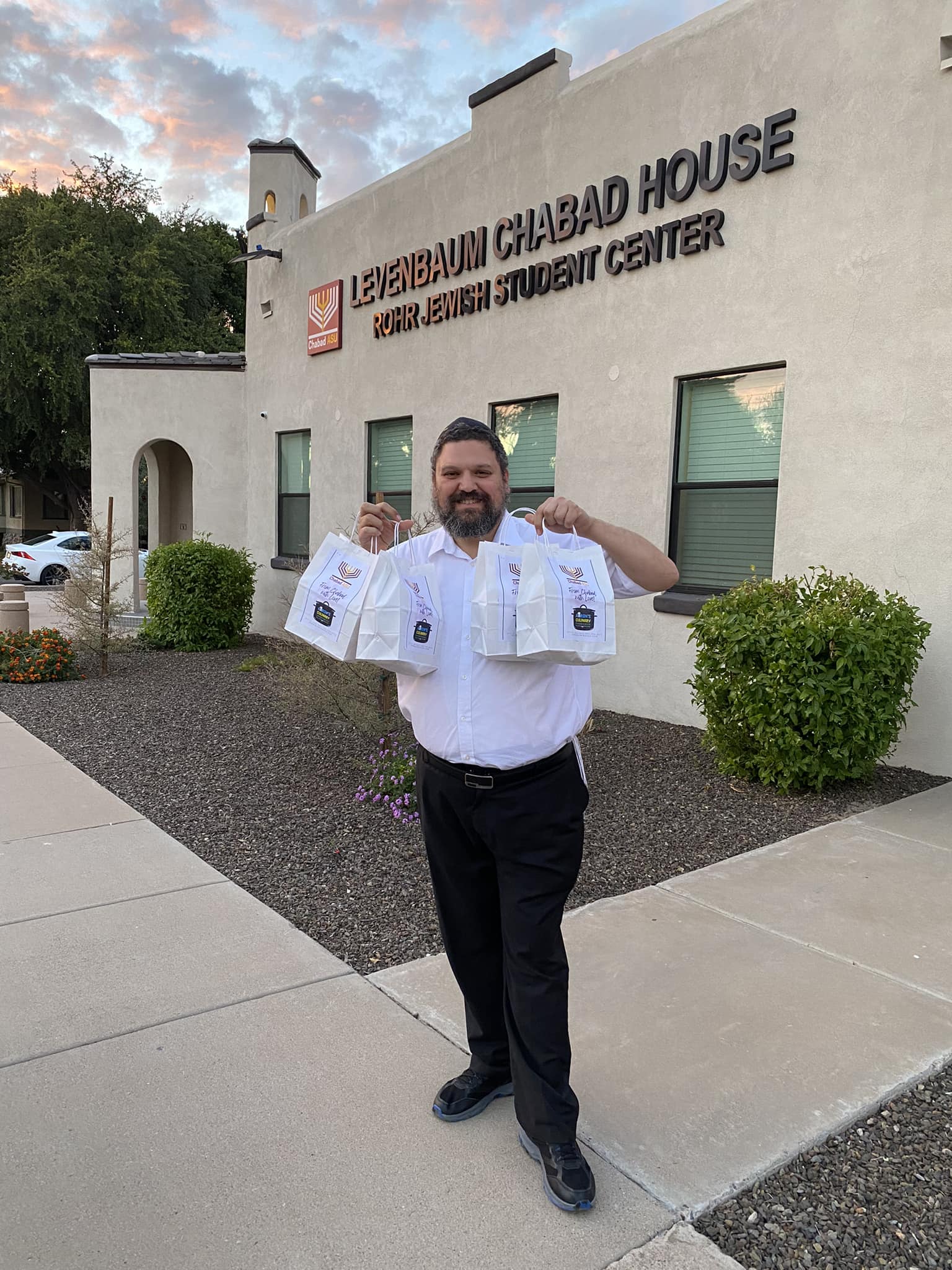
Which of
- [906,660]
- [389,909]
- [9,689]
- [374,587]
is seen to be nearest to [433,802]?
[374,587]

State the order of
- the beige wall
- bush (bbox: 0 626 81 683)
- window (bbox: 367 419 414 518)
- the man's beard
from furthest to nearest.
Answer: the beige wall → window (bbox: 367 419 414 518) → bush (bbox: 0 626 81 683) → the man's beard

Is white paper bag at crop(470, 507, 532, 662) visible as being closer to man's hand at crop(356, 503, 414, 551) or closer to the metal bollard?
man's hand at crop(356, 503, 414, 551)

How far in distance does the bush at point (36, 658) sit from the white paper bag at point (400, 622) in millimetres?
8431

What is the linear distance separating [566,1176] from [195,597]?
10297mm

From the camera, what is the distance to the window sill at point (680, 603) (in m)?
7.52

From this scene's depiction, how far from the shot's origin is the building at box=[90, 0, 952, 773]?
20.0ft

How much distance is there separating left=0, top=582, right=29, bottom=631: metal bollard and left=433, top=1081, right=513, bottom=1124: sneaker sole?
9.58 metres

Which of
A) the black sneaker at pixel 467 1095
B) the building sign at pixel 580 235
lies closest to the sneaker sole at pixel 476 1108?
the black sneaker at pixel 467 1095

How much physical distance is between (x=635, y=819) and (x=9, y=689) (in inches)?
270

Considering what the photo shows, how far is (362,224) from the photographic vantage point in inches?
433

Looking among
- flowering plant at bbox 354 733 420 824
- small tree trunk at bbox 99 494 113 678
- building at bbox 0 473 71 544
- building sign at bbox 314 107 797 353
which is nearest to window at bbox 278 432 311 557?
building sign at bbox 314 107 797 353

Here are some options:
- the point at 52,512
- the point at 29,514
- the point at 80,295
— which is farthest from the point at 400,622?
the point at 52,512

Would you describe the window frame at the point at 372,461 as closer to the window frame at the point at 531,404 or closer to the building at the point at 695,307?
the building at the point at 695,307

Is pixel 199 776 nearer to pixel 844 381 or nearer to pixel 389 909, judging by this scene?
pixel 389 909
